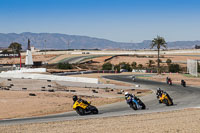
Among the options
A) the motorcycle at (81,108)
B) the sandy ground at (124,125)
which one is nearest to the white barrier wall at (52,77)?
the motorcycle at (81,108)

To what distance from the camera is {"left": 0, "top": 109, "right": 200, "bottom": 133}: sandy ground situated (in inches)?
588

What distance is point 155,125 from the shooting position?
1602 cm

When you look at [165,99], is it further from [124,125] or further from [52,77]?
[52,77]

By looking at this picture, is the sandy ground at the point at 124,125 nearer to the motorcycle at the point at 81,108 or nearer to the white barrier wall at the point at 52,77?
the motorcycle at the point at 81,108

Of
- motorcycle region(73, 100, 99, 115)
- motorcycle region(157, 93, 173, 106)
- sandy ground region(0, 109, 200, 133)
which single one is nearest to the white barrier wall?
motorcycle region(157, 93, 173, 106)

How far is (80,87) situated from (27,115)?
21.2m

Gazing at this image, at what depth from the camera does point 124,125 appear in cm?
Answer: 1631

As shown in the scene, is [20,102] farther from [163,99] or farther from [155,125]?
[155,125]

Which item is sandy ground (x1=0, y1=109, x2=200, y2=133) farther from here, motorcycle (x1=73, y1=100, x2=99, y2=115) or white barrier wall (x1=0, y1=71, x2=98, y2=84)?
white barrier wall (x1=0, y1=71, x2=98, y2=84)

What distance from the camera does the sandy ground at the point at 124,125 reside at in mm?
14945

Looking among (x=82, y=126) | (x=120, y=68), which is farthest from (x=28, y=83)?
(x=120, y=68)

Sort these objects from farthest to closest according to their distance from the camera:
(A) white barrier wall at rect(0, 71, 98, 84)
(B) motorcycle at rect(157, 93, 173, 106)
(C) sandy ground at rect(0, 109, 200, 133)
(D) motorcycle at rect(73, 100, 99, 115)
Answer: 1. (A) white barrier wall at rect(0, 71, 98, 84)
2. (B) motorcycle at rect(157, 93, 173, 106)
3. (D) motorcycle at rect(73, 100, 99, 115)
4. (C) sandy ground at rect(0, 109, 200, 133)

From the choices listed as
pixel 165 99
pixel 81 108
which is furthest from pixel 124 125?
pixel 165 99

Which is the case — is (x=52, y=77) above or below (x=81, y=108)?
above
